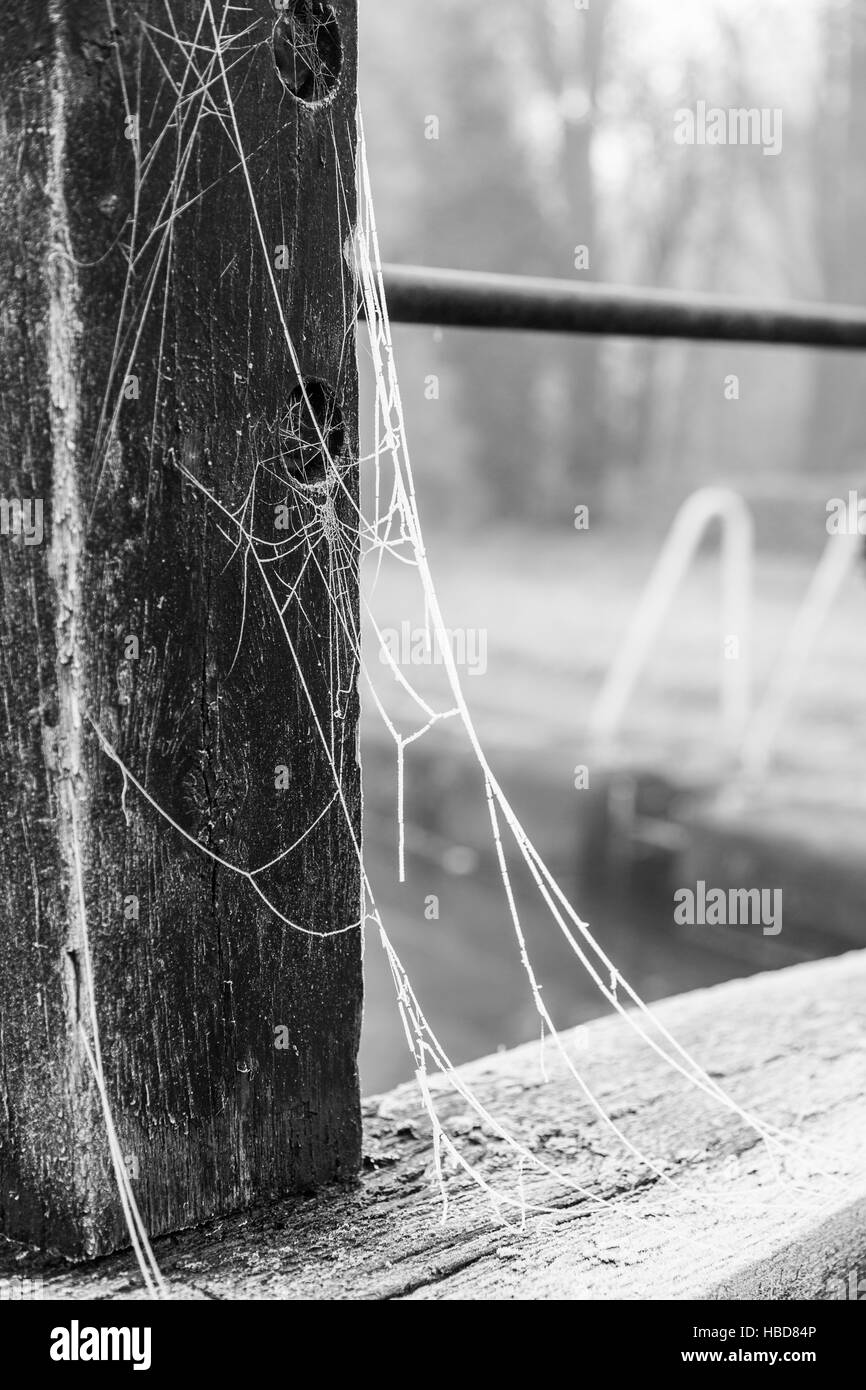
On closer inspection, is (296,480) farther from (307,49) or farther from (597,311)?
(597,311)

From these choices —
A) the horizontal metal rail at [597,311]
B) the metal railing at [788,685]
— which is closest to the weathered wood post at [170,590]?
the horizontal metal rail at [597,311]

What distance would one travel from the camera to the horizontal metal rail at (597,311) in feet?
3.93

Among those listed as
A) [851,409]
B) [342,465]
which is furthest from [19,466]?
[851,409]

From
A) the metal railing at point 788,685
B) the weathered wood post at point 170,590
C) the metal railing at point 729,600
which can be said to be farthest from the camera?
the metal railing at point 729,600

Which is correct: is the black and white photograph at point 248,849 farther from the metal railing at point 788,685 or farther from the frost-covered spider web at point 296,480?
the metal railing at point 788,685

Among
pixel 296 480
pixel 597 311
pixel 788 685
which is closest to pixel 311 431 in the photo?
pixel 296 480

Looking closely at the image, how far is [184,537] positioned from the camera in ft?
2.79

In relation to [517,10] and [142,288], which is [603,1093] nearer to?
[142,288]

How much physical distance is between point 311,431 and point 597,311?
54cm

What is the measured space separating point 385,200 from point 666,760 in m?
14.8

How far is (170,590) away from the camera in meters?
0.85

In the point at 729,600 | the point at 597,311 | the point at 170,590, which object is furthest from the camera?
the point at 729,600

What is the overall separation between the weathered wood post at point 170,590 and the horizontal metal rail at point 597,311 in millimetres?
282
